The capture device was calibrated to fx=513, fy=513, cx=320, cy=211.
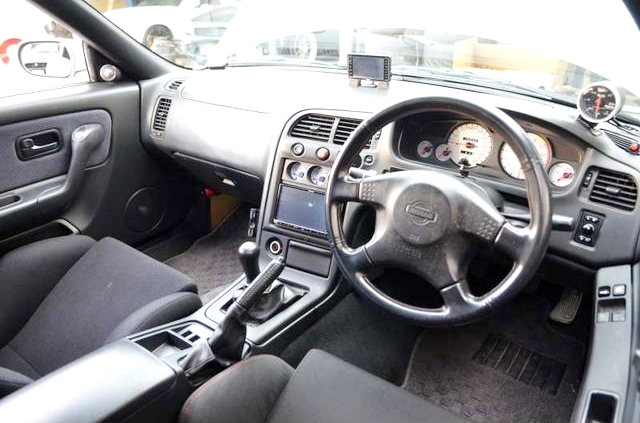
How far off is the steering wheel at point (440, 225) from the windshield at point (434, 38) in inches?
15.5

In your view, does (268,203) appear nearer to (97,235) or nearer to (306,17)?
(97,235)

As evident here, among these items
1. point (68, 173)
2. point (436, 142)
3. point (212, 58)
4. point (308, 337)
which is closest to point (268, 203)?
point (308, 337)

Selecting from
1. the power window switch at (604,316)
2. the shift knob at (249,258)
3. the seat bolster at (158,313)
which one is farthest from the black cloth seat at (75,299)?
the power window switch at (604,316)

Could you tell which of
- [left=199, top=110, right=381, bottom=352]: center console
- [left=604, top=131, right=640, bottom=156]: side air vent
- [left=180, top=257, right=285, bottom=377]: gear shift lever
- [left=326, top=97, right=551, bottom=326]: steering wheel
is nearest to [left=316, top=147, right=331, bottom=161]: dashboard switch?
[left=199, top=110, right=381, bottom=352]: center console

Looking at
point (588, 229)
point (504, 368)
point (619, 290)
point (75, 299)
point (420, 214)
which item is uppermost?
point (420, 214)

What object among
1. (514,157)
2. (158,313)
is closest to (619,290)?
(514,157)

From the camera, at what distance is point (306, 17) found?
8.27 feet

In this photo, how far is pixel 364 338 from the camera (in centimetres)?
187

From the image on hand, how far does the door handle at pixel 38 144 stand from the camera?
6.39 ft

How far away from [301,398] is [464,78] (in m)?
1.27

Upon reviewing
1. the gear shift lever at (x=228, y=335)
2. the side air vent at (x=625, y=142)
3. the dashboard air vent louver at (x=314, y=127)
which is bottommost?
the gear shift lever at (x=228, y=335)

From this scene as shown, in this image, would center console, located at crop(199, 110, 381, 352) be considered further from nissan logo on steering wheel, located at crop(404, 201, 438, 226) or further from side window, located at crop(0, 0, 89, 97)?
side window, located at crop(0, 0, 89, 97)

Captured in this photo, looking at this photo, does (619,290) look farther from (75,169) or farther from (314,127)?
(75,169)

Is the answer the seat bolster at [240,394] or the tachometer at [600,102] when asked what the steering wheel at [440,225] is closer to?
the seat bolster at [240,394]
